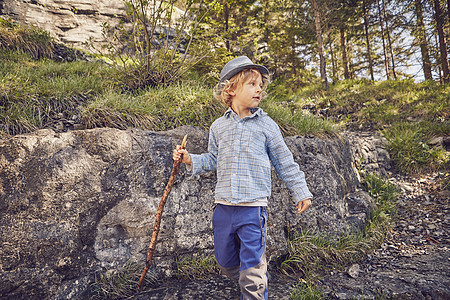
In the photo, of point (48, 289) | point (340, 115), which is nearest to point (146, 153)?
point (48, 289)

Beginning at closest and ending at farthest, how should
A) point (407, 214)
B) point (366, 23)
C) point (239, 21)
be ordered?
point (407, 214), point (239, 21), point (366, 23)

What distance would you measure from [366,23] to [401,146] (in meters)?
9.65

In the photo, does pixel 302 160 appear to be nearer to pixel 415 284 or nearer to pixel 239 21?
pixel 415 284

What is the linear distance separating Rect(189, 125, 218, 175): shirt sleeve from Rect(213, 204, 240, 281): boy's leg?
0.39 m

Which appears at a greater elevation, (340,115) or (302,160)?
(340,115)

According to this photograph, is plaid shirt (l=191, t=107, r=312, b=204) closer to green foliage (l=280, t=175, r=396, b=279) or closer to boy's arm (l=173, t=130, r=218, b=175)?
boy's arm (l=173, t=130, r=218, b=175)

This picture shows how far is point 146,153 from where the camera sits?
297cm

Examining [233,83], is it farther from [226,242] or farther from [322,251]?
[322,251]

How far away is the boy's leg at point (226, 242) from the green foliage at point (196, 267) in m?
0.72

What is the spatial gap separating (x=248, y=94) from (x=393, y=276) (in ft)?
8.79

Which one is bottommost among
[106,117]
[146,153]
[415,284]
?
[415,284]

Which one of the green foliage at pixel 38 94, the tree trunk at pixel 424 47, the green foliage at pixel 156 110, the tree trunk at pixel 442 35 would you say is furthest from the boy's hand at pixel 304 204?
the tree trunk at pixel 424 47

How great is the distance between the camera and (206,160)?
2.40 metres

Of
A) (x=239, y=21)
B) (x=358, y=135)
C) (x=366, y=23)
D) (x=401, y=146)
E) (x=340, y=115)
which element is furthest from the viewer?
(x=366, y=23)
